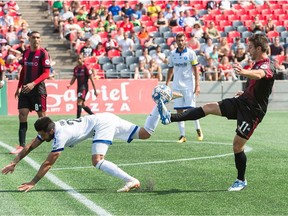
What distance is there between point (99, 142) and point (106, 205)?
1250 mm

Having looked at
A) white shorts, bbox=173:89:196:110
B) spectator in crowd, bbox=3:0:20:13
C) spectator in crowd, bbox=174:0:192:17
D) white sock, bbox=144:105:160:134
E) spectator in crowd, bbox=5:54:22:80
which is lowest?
spectator in crowd, bbox=5:54:22:80

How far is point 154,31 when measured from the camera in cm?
3353

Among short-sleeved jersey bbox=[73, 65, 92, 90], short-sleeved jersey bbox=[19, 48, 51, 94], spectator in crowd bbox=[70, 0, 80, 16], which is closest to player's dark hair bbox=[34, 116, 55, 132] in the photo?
short-sleeved jersey bbox=[19, 48, 51, 94]

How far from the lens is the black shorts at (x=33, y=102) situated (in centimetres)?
Result: 1529

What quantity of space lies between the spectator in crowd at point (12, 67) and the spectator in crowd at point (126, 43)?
15.4 ft

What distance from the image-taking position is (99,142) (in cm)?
1012

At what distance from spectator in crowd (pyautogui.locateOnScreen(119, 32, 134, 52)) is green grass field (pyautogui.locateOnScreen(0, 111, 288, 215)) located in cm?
1408

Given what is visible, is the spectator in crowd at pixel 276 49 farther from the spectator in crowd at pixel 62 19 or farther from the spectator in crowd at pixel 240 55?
the spectator in crowd at pixel 62 19

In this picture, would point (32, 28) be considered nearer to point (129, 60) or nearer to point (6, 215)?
point (129, 60)

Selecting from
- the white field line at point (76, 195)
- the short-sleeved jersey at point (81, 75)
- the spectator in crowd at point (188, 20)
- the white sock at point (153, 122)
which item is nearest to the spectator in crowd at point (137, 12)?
the spectator in crowd at point (188, 20)

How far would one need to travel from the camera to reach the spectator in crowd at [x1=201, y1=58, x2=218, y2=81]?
30.4 metres

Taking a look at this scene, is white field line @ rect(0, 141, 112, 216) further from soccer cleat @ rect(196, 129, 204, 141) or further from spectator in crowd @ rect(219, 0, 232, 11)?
spectator in crowd @ rect(219, 0, 232, 11)

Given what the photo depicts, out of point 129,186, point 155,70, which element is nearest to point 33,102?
point 129,186

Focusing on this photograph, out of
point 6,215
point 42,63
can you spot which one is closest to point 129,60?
point 42,63
